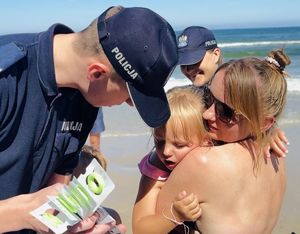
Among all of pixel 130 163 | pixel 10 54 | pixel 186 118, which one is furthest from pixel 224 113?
pixel 130 163

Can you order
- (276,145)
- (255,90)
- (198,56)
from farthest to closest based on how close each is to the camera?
(198,56), (276,145), (255,90)

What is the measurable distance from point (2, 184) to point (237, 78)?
3.74 feet

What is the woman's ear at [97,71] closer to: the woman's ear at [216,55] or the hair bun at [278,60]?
the hair bun at [278,60]

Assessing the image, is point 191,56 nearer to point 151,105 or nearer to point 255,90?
point 255,90

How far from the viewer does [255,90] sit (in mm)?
2270

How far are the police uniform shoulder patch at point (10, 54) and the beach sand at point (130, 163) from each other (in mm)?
3292

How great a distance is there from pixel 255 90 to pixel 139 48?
26.3 inches

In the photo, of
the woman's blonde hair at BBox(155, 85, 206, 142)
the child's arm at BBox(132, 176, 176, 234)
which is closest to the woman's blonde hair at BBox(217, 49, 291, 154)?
the woman's blonde hair at BBox(155, 85, 206, 142)

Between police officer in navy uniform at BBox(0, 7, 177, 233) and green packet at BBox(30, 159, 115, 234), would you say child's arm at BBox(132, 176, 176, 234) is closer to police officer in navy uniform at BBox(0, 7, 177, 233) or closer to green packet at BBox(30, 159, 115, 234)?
police officer in navy uniform at BBox(0, 7, 177, 233)

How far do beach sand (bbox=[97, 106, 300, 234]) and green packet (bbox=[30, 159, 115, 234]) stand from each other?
120 inches

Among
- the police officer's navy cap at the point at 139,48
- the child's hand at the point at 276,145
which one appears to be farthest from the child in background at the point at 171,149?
the police officer's navy cap at the point at 139,48

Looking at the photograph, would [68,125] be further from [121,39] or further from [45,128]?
[121,39]

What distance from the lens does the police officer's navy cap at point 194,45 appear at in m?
3.90

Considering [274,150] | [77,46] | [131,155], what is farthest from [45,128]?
[131,155]
